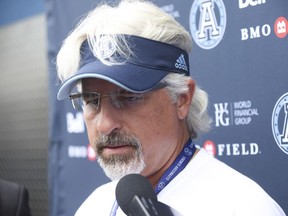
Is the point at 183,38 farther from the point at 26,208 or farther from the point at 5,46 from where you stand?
the point at 5,46

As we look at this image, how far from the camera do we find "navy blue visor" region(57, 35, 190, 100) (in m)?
1.49

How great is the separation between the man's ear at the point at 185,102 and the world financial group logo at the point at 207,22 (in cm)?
63

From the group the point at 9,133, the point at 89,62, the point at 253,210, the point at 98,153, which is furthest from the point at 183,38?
the point at 9,133

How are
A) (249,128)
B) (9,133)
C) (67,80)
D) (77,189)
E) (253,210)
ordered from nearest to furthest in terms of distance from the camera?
(253,210) → (67,80) → (249,128) → (77,189) → (9,133)

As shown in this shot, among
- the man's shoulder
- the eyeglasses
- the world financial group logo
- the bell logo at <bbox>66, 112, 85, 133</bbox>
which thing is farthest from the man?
the bell logo at <bbox>66, 112, 85, 133</bbox>

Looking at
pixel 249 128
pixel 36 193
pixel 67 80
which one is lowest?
pixel 36 193

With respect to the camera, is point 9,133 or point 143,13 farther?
point 9,133

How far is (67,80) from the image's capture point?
1.54 metres

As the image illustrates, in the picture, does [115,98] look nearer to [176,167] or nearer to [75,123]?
[176,167]

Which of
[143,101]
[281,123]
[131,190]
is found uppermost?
[143,101]

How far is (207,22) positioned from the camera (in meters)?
2.25

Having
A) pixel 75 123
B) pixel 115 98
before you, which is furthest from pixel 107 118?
pixel 75 123

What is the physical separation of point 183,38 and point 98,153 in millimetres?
364

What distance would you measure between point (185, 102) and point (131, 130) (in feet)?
0.60
